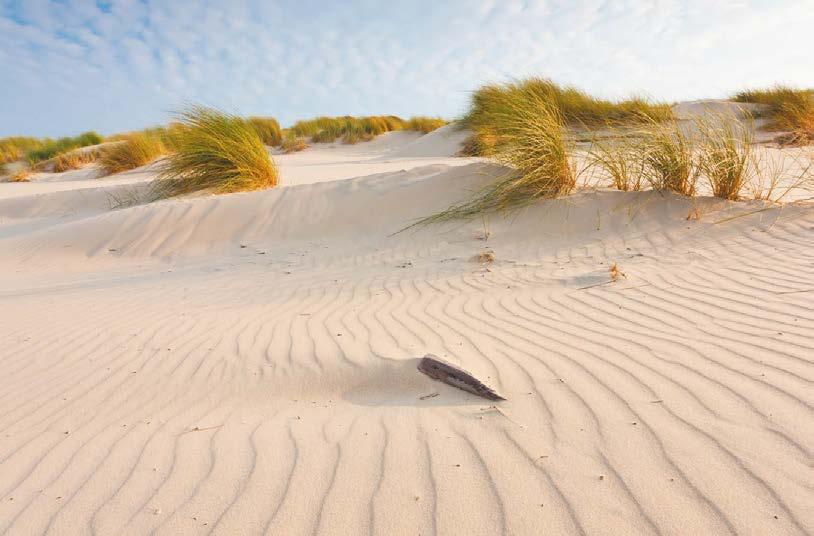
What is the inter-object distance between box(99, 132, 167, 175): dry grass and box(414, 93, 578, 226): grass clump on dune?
10.5 metres

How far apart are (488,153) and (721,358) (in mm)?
5140

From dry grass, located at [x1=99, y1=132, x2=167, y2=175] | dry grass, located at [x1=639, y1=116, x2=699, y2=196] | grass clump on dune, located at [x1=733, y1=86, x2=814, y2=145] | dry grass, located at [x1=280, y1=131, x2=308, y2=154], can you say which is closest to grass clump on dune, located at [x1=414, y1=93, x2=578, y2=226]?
dry grass, located at [x1=639, y1=116, x2=699, y2=196]

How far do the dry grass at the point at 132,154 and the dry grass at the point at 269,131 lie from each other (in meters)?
5.59

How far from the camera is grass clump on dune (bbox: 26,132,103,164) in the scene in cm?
1847

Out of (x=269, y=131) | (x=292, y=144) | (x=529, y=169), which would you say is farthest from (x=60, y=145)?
(x=529, y=169)

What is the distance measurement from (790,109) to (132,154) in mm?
16131

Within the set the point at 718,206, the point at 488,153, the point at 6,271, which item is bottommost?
the point at 6,271

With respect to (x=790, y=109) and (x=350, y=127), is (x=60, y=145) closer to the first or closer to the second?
(x=350, y=127)

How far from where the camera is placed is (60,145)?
19.7 m

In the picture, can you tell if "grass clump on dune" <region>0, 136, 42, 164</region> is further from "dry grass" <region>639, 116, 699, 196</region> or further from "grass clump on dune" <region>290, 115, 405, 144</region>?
"dry grass" <region>639, 116, 699, 196</region>

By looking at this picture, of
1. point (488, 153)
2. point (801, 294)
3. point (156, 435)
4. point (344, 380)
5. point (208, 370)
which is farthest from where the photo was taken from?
point (488, 153)

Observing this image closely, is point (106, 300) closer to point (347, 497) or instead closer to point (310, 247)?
point (310, 247)

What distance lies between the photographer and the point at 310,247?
6.39 meters

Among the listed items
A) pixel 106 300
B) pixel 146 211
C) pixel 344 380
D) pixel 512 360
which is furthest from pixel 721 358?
pixel 146 211
